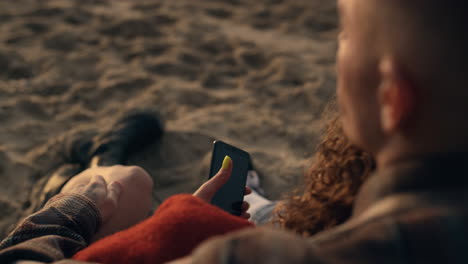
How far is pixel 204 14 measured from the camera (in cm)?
342

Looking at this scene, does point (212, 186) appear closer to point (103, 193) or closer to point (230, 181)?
point (230, 181)

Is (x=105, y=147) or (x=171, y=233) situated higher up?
(x=171, y=233)

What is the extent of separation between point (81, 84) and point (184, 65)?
23.0 inches

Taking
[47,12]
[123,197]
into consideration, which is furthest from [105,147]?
[47,12]

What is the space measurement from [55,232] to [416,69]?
0.92 metres

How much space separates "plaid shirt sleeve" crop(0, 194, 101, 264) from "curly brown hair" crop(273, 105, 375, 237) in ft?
1.55

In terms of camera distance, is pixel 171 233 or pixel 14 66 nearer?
pixel 171 233

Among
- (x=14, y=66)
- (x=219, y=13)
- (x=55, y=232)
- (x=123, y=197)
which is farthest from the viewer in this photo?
(x=219, y=13)

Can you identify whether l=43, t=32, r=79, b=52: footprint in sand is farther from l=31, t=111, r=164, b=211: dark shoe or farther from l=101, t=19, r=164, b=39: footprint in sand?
l=31, t=111, r=164, b=211: dark shoe

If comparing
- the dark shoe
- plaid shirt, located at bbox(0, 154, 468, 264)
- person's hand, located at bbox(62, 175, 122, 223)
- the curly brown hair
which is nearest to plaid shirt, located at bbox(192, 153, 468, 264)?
plaid shirt, located at bbox(0, 154, 468, 264)

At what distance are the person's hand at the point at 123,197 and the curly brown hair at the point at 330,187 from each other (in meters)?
0.52

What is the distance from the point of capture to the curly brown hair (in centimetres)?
98

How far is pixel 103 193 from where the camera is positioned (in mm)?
1401

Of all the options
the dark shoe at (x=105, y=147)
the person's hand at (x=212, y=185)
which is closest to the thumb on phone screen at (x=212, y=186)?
the person's hand at (x=212, y=185)
